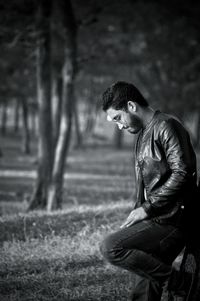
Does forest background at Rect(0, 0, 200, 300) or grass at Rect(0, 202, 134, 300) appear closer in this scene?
grass at Rect(0, 202, 134, 300)

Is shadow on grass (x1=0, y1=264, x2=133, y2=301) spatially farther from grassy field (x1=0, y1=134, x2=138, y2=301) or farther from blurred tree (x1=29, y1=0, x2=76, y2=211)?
blurred tree (x1=29, y1=0, x2=76, y2=211)

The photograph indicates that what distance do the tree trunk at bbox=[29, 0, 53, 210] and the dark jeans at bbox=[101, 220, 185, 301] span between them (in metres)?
9.63

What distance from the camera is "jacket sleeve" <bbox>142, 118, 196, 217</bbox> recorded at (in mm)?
4047

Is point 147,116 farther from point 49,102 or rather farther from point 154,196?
point 49,102

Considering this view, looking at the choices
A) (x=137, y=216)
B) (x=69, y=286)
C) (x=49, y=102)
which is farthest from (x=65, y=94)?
(x=137, y=216)

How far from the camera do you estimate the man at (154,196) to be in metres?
4.08

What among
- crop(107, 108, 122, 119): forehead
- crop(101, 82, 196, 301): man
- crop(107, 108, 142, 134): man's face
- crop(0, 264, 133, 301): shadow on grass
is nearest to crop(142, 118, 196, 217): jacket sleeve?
crop(101, 82, 196, 301): man

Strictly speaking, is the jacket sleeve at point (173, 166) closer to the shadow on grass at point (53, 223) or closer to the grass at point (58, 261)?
the grass at point (58, 261)

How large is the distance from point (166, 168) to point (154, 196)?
277 mm

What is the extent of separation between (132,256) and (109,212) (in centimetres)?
433

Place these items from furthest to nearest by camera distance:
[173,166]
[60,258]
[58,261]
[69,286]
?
[60,258]
[58,261]
[69,286]
[173,166]

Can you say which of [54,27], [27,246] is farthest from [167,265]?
[54,27]

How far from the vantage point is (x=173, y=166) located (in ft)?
13.4

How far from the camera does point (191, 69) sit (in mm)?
30562
